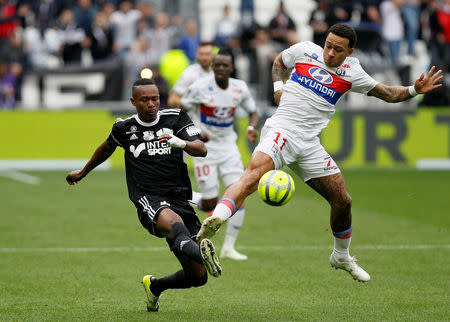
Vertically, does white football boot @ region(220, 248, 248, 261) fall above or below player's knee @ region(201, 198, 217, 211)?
below

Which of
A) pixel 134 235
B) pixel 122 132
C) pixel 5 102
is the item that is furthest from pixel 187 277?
pixel 5 102

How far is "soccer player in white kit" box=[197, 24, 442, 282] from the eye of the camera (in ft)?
28.2

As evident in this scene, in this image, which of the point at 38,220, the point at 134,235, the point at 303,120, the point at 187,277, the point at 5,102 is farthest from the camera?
the point at 5,102

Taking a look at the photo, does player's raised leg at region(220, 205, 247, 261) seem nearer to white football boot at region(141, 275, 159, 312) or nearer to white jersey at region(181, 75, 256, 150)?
white jersey at region(181, 75, 256, 150)

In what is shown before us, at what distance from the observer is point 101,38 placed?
2397cm

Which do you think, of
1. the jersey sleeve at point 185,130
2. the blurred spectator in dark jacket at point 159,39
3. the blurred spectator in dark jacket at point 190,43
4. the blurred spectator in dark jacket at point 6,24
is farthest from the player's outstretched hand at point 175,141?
the blurred spectator in dark jacket at point 6,24

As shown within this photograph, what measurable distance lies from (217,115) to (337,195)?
3137mm

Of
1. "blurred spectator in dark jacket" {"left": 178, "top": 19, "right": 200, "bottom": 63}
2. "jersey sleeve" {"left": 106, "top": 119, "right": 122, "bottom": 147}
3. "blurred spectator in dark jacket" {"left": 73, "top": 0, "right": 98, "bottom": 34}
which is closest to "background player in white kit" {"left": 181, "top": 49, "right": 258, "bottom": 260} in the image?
"jersey sleeve" {"left": 106, "top": 119, "right": 122, "bottom": 147}

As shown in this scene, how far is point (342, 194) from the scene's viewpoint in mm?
8789

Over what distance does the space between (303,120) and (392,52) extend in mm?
16137

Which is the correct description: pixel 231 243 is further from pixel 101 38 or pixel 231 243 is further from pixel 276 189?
pixel 101 38

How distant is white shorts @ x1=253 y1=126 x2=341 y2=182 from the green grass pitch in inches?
48.2

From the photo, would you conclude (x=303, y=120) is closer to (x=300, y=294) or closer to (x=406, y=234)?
(x=300, y=294)

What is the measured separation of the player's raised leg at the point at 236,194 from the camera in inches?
289
